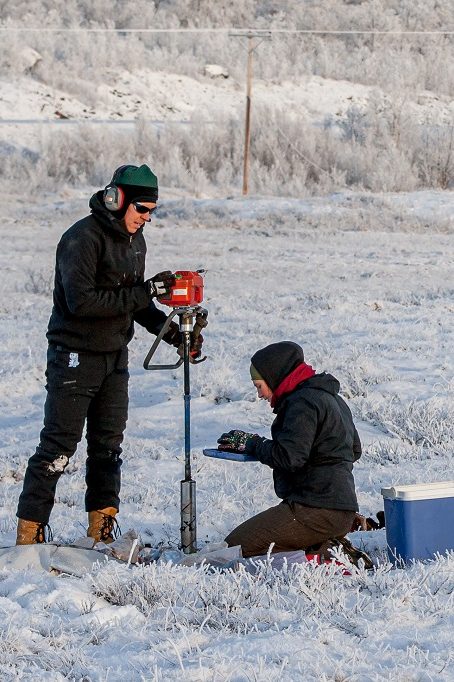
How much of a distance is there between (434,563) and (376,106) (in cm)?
3177

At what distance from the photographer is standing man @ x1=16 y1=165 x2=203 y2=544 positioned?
16.4 ft

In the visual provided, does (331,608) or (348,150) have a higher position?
(348,150)

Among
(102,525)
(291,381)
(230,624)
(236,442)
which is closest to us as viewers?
(230,624)

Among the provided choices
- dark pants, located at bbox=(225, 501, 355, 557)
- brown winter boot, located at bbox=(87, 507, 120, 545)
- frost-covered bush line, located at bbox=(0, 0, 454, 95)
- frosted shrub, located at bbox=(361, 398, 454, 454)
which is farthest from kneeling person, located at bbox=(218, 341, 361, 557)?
frost-covered bush line, located at bbox=(0, 0, 454, 95)

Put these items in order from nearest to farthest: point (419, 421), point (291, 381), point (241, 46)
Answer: point (291, 381)
point (419, 421)
point (241, 46)

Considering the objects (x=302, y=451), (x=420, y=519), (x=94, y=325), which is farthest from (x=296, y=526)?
(x=94, y=325)

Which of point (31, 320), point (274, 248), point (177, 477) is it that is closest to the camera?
point (177, 477)

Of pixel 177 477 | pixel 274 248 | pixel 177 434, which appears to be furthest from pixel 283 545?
pixel 274 248

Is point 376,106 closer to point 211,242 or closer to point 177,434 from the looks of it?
point 211,242

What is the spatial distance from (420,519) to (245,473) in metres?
2.40

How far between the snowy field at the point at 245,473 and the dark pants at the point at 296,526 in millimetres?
264

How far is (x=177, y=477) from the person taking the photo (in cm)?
676

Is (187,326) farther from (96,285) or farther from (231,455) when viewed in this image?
(231,455)

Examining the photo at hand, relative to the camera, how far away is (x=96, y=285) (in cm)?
515
